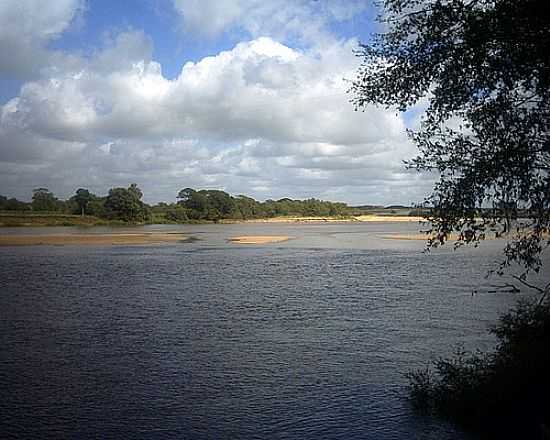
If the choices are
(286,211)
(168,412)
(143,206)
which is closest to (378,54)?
(168,412)

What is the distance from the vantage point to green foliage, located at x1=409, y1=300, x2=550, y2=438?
376 inches

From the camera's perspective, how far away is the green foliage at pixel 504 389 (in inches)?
376

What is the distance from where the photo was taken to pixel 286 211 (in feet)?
619

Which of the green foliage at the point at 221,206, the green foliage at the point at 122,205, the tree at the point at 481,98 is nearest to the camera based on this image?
the tree at the point at 481,98

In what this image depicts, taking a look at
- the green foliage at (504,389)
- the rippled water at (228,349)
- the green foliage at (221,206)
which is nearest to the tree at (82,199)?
the green foliage at (221,206)

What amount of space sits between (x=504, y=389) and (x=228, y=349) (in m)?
7.62

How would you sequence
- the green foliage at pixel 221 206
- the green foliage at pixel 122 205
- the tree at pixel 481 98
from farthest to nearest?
the green foliage at pixel 221 206 < the green foliage at pixel 122 205 < the tree at pixel 481 98

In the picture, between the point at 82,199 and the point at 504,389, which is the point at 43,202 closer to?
the point at 82,199

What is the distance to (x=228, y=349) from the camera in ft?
51.0

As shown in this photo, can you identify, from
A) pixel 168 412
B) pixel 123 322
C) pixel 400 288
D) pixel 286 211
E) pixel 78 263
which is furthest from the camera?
pixel 286 211

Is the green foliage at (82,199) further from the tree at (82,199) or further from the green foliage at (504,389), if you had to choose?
the green foliage at (504,389)

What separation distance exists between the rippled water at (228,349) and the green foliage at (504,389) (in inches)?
18.3

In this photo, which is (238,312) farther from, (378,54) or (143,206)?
(143,206)

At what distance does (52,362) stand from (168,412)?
15.9ft
